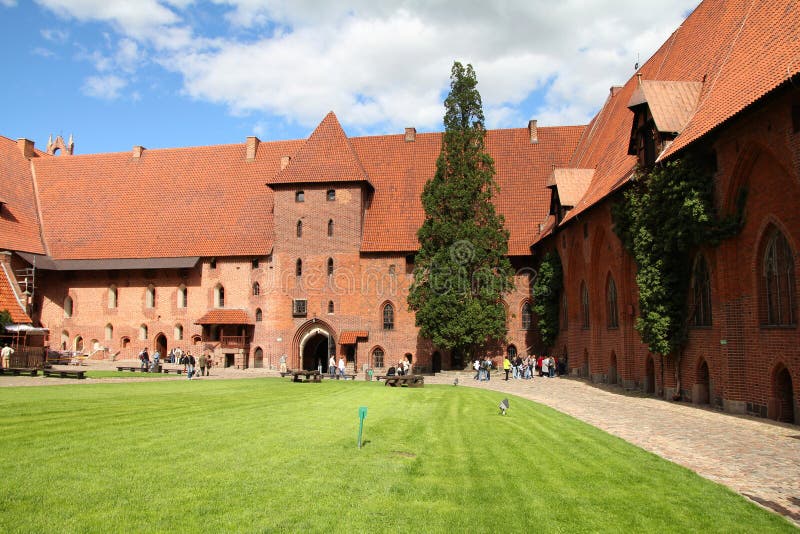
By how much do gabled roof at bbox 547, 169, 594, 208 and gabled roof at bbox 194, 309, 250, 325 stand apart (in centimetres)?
2178

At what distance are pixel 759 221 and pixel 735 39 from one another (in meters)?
6.77

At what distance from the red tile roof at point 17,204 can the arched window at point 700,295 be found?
41.8m

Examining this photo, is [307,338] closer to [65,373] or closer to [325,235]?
[325,235]

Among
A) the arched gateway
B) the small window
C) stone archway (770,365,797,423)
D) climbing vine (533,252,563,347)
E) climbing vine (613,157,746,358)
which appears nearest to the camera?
stone archway (770,365,797,423)

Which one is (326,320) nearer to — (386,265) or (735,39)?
(386,265)

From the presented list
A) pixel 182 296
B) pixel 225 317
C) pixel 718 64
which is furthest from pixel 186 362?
pixel 718 64

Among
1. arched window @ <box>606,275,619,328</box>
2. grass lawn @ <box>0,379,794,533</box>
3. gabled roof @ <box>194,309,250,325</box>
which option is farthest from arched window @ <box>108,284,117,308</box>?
arched window @ <box>606,275,619,328</box>

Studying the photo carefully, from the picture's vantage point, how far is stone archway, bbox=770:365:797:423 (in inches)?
616

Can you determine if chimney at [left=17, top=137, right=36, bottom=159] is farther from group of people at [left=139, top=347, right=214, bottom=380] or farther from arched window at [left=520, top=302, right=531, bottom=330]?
arched window at [left=520, top=302, right=531, bottom=330]

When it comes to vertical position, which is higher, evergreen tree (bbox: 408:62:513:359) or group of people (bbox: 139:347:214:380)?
A: evergreen tree (bbox: 408:62:513:359)

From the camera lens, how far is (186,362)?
32.0 metres

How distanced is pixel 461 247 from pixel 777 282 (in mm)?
19209

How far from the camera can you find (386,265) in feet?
132

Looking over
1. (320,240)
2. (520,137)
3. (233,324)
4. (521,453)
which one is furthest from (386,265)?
(521,453)
